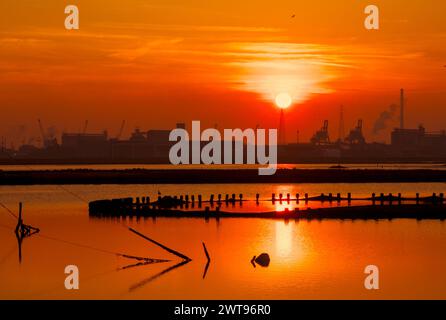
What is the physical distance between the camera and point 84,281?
92.0ft

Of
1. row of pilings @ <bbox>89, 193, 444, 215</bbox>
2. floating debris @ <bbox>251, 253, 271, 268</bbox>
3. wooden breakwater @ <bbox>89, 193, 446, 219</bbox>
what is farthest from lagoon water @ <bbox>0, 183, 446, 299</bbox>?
row of pilings @ <bbox>89, 193, 444, 215</bbox>

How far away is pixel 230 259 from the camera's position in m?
33.3

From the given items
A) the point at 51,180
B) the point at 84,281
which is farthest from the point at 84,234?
the point at 51,180

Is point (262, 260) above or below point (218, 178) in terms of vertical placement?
below

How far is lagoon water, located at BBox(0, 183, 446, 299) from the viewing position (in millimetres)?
26219

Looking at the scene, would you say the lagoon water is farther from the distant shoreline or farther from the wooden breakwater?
the distant shoreline

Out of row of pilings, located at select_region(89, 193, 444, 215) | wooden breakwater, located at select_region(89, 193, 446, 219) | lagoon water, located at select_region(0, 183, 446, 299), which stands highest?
row of pilings, located at select_region(89, 193, 444, 215)

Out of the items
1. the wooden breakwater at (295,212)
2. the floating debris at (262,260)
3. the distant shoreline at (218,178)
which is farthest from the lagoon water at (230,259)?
the distant shoreline at (218,178)

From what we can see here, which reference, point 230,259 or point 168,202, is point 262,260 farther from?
point 168,202

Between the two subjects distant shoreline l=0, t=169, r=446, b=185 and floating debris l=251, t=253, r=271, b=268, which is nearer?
floating debris l=251, t=253, r=271, b=268

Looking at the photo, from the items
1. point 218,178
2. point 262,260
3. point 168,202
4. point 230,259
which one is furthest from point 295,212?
point 218,178

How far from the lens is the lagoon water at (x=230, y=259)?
2622 cm

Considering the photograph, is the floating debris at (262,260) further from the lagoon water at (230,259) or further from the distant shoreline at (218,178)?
the distant shoreline at (218,178)
